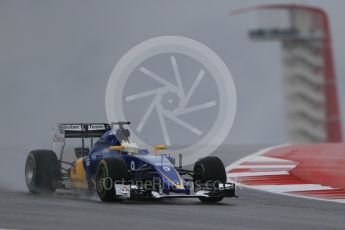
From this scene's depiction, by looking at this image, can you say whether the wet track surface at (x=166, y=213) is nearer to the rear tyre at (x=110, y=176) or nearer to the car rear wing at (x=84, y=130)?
the rear tyre at (x=110, y=176)

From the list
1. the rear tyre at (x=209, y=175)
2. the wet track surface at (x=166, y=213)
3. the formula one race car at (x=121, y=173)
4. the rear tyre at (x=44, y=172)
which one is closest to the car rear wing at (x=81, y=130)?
the formula one race car at (x=121, y=173)

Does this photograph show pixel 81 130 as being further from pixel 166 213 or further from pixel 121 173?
pixel 166 213

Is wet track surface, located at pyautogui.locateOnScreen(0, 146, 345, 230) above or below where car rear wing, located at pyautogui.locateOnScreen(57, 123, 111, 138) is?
below

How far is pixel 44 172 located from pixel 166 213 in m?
3.22

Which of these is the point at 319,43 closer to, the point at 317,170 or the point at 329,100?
the point at 329,100

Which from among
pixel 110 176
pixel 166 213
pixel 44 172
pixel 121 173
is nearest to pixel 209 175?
pixel 121 173

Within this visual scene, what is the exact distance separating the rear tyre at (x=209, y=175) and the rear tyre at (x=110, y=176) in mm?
1107

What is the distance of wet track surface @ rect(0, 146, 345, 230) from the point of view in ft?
31.5

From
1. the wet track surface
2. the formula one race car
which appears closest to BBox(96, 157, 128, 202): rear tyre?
the formula one race car

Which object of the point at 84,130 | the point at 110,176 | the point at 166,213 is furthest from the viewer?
the point at 84,130

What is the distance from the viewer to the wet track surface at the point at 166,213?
9.60 m

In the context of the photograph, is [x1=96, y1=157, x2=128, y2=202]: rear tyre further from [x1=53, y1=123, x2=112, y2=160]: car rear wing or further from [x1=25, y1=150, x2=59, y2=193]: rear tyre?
[x1=53, y1=123, x2=112, y2=160]: car rear wing

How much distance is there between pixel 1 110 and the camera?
781 inches

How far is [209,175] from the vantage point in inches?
485
